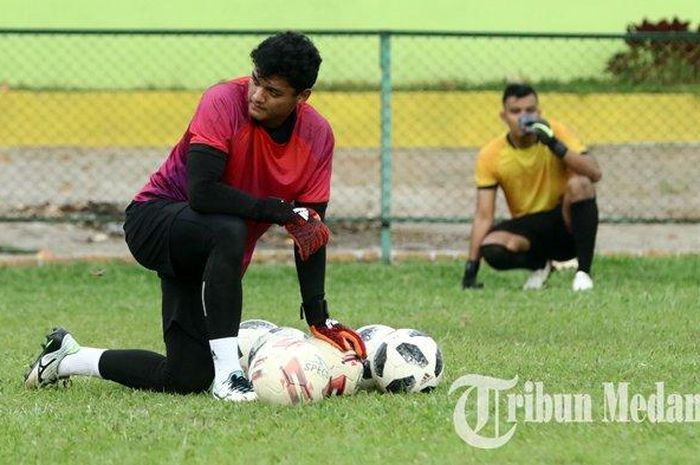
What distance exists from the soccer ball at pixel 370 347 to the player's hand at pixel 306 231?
1.66 ft

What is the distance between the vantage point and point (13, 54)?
699 inches

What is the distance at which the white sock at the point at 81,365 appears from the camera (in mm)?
7637

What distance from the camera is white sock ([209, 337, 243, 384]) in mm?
7112

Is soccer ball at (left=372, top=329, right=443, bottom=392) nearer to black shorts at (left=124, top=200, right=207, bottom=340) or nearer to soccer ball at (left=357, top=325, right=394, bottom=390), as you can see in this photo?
soccer ball at (left=357, top=325, right=394, bottom=390)

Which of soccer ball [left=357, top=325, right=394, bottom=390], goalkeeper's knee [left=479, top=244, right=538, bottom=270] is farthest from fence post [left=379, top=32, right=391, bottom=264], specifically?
soccer ball [left=357, top=325, right=394, bottom=390]

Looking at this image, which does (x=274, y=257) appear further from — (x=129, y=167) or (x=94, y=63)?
(x=94, y=63)

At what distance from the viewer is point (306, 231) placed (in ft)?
23.3

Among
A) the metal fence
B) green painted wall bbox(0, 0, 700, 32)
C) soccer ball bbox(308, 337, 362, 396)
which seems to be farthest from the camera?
green painted wall bbox(0, 0, 700, 32)

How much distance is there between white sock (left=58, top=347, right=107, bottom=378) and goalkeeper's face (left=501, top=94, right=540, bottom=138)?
513cm

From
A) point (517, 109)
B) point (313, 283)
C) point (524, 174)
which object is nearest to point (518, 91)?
point (517, 109)

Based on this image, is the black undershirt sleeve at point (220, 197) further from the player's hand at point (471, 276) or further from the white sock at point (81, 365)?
the player's hand at point (471, 276)

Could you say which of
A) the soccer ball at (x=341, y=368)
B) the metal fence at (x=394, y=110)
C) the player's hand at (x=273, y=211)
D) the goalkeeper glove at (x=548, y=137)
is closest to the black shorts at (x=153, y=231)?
the player's hand at (x=273, y=211)

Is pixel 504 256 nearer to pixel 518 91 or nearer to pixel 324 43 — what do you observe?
pixel 518 91

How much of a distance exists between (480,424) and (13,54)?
41.0ft
